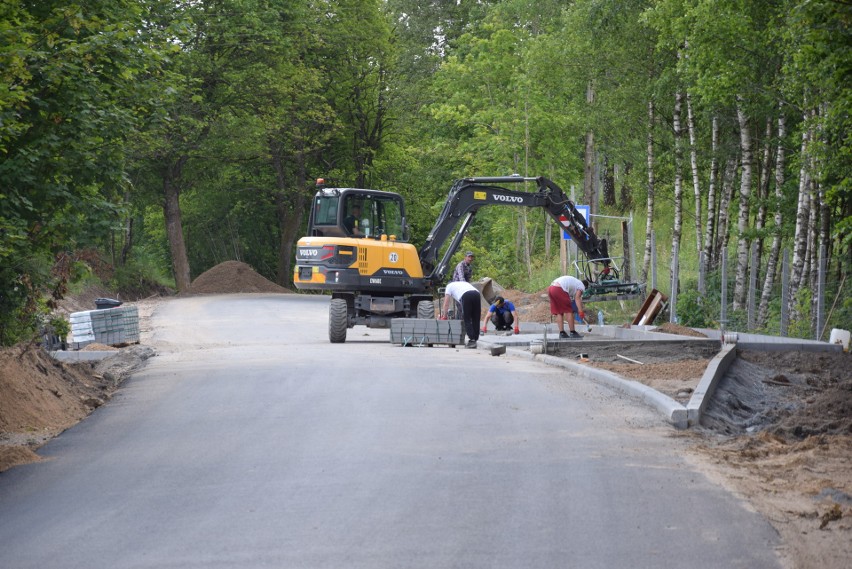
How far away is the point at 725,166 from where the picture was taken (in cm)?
3425

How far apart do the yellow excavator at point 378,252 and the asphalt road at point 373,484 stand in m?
9.66

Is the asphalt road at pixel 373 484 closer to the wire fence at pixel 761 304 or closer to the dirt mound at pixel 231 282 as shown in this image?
the wire fence at pixel 761 304

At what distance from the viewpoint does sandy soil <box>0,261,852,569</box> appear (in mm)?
8031

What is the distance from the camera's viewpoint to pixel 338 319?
993 inches

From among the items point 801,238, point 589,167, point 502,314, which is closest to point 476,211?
point 502,314

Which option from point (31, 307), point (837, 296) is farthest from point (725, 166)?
point (31, 307)

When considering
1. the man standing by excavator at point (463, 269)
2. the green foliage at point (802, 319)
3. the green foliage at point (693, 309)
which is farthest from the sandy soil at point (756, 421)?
the green foliage at point (693, 309)

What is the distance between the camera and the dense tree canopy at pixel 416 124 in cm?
1434

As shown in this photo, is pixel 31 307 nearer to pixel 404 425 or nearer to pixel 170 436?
→ pixel 170 436

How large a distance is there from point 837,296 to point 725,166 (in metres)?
12.9

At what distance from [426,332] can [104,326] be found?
6.59 meters

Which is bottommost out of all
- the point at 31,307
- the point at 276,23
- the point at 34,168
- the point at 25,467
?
the point at 25,467

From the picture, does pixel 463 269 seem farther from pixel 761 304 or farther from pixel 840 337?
pixel 840 337

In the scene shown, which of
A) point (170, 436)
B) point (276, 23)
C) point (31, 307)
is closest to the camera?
point (170, 436)
